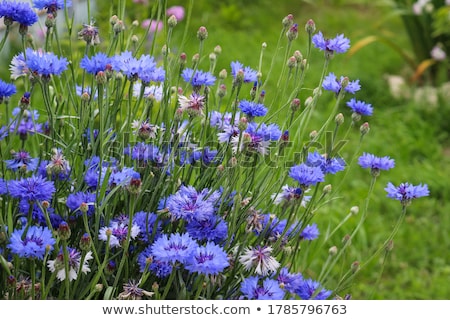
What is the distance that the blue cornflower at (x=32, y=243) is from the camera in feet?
3.61

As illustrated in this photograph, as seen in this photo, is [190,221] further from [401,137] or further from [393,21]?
[393,21]

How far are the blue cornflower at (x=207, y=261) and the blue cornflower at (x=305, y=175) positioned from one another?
199 millimetres

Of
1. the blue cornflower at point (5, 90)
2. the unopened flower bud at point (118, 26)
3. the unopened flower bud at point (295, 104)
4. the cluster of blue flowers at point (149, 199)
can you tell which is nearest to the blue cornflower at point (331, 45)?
the cluster of blue flowers at point (149, 199)

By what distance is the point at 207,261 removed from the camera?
1094 millimetres

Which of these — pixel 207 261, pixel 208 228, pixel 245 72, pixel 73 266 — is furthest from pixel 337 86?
pixel 73 266

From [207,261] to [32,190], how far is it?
13.3 inches

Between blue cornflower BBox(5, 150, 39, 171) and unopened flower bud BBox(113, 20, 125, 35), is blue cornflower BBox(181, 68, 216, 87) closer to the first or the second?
unopened flower bud BBox(113, 20, 125, 35)

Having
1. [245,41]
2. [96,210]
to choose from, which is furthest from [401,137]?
[96,210]

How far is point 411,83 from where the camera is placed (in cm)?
405

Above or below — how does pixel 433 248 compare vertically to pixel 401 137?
below

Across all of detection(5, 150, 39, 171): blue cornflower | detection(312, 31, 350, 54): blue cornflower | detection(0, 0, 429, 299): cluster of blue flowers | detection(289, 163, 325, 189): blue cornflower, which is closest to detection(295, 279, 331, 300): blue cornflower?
detection(0, 0, 429, 299): cluster of blue flowers

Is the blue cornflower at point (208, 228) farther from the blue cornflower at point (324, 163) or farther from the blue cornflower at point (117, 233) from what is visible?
the blue cornflower at point (324, 163)

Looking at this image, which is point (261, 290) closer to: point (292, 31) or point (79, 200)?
point (79, 200)
